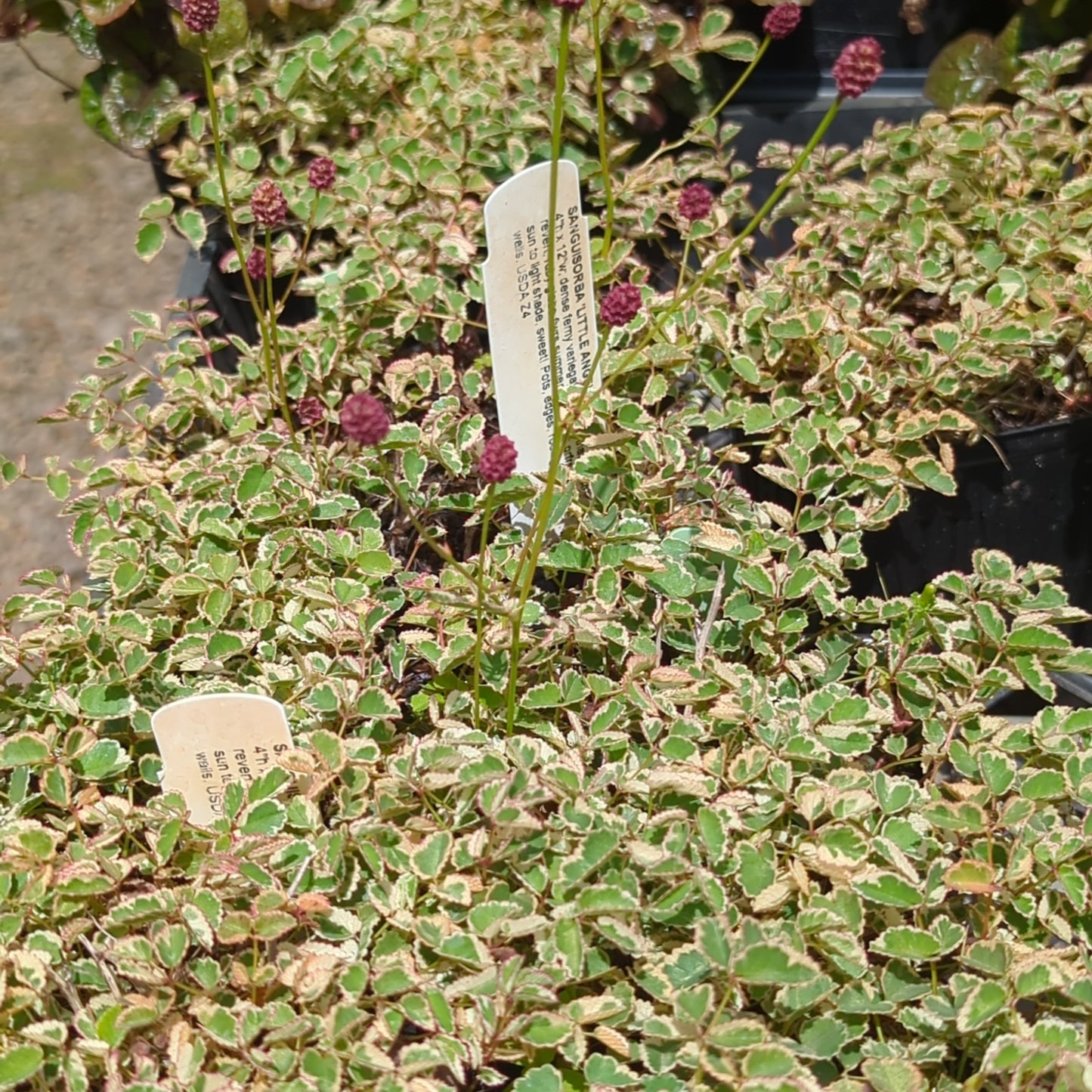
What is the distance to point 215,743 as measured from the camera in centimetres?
104

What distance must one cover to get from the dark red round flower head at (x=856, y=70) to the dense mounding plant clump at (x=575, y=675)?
0.34 feet

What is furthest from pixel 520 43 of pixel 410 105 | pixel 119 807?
pixel 119 807

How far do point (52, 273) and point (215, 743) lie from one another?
2532 mm

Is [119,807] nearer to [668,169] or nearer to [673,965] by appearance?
[673,965]

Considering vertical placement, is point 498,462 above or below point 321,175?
below

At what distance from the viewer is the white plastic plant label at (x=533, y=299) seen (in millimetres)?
1281

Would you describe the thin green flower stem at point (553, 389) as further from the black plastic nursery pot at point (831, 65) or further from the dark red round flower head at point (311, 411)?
the black plastic nursery pot at point (831, 65)

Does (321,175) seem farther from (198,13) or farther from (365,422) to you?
(365,422)

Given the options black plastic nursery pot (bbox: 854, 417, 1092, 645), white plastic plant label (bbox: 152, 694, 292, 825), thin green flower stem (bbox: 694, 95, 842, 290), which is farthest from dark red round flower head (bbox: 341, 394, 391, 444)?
black plastic nursery pot (bbox: 854, 417, 1092, 645)

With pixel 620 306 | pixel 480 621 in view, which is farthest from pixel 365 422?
pixel 620 306

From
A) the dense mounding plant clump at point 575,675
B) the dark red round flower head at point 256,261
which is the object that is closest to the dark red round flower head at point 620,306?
the dense mounding plant clump at point 575,675

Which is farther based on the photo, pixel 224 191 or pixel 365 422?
pixel 224 191

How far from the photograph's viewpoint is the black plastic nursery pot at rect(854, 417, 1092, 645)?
5.04 feet

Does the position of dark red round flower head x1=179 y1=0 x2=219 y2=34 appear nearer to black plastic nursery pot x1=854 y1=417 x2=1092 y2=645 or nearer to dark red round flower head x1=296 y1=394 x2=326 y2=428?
dark red round flower head x1=296 y1=394 x2=326 y2=428
